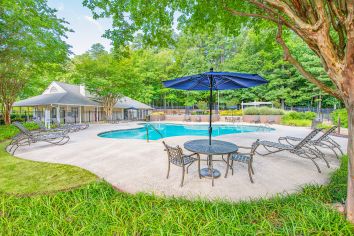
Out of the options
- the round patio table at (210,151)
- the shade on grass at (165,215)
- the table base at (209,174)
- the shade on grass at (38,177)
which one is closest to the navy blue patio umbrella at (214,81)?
the round patio table at (210,151)

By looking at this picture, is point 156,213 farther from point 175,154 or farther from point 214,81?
point 214,81

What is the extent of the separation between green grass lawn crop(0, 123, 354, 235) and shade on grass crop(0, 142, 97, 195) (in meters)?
0.04

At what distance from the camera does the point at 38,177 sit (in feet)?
13.3

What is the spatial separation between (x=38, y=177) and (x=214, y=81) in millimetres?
4876

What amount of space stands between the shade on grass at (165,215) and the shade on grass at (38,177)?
350 mm

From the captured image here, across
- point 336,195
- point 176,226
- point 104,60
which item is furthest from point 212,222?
point 104,60

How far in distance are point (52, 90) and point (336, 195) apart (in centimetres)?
2542

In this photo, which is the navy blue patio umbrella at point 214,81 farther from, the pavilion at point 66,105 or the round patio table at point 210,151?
the pavilion at point 66,105

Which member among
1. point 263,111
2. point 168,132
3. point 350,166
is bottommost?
point 168,132

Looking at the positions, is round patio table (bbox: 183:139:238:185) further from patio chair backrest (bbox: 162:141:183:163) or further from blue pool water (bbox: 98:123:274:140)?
blue pool water (bbox: 98:123:274:140)

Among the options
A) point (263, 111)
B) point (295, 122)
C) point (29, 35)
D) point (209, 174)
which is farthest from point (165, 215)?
point (263, 111)

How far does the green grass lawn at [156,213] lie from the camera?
7.72 ft

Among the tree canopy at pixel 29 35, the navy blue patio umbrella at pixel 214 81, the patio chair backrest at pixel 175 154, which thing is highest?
the tree canopy at pixel 29 35

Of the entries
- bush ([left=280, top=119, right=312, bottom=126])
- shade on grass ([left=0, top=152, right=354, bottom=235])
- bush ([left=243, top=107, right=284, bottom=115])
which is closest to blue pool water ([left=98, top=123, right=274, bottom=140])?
bush ([left=280, top=119, right=312, bottom=126])
